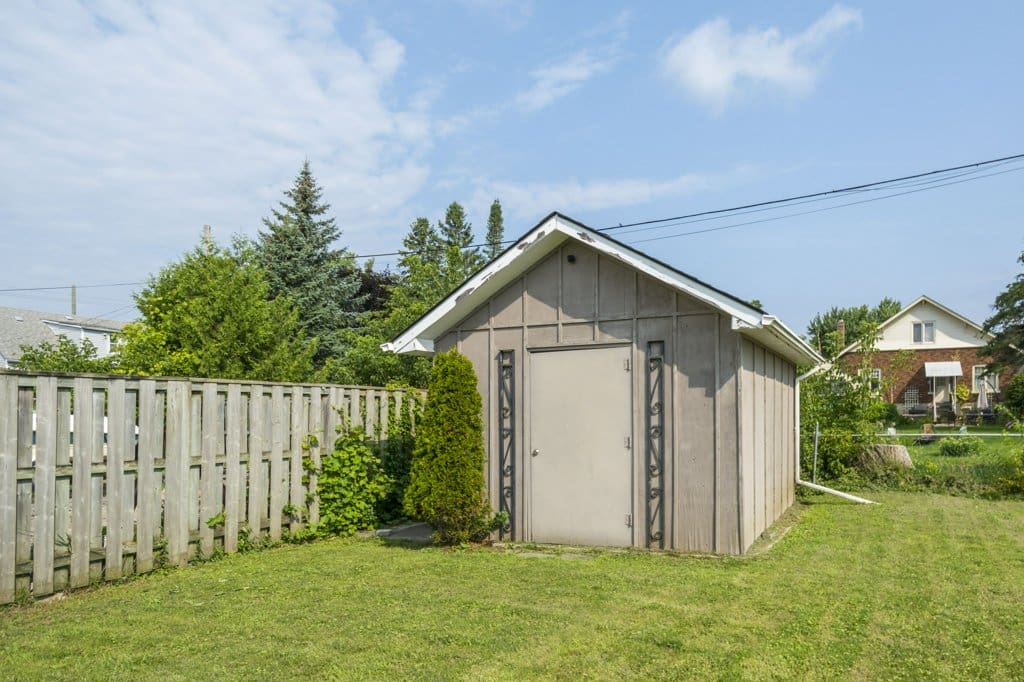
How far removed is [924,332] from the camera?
35.1 m

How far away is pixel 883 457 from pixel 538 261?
8477mm

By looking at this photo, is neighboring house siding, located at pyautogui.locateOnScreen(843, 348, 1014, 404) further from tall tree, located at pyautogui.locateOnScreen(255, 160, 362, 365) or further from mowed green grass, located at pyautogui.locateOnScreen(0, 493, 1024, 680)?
mowed green grass, located at pyautogui.locateOnScreen(0, 493, 1024, 680)

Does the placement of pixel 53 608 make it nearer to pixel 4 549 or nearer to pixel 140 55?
pixel 4 549

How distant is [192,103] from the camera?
40.6 ft

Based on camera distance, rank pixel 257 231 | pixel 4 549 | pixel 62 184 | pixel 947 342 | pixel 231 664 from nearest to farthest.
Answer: pixel 231 664 → pixel 4 549 → pixel 62 184 → pixel 257 231 → pixel 947 342

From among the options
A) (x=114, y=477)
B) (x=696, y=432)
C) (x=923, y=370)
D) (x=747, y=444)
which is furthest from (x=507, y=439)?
(x=923, y=370)

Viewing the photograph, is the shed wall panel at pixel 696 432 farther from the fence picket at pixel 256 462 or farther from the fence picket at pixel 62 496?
the fence picket at pixel 62 496

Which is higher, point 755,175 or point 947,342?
point 755,175

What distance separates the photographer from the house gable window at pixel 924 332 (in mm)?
35034

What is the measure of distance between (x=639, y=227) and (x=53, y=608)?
51.7 ft

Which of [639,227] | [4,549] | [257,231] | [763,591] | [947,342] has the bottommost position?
[763,591]

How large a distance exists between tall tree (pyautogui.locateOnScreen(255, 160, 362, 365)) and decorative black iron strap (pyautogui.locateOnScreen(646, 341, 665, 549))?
65.8 feet

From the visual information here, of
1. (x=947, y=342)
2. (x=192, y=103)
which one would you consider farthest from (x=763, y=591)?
(x=947, y=342)

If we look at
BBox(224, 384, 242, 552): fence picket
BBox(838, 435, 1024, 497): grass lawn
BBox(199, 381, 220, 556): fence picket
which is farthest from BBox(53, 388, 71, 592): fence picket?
BBox(838, 435, 1024, 497): grass lawn
